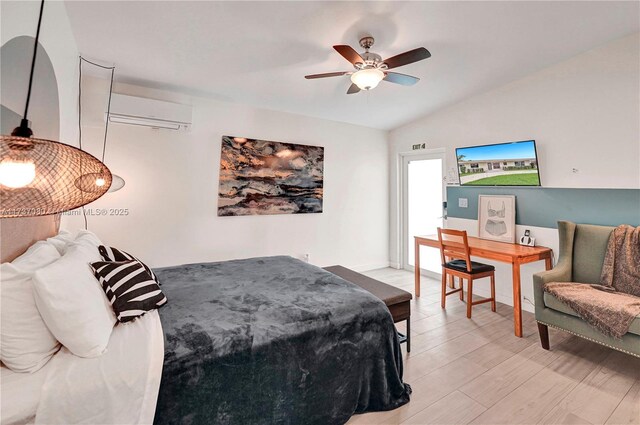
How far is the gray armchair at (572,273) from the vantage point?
2.31 metres

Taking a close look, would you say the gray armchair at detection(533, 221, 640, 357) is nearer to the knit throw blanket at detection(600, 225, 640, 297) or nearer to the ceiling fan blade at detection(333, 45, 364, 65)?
the knit throw blanket at detection(600, 225, 640, 297)

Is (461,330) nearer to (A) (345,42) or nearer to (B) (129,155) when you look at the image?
(A) (345,42)

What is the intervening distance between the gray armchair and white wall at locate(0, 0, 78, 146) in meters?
3.78

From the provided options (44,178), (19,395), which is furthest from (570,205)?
(19,395)

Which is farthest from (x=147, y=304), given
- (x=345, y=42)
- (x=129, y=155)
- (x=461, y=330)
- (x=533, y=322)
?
(x=533, y=322)

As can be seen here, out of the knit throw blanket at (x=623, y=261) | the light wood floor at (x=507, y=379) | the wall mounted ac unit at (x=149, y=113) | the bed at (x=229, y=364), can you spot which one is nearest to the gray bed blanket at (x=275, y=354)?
the bed at (x=229, y=364)

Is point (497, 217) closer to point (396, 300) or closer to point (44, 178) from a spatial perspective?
point (396, 300)

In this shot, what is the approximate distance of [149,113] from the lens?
2980 millimetres

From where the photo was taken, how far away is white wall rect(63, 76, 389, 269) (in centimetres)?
309

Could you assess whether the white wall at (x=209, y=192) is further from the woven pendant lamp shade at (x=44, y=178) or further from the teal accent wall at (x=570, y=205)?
the woven pendant lamp shade at (x=44, y=178)

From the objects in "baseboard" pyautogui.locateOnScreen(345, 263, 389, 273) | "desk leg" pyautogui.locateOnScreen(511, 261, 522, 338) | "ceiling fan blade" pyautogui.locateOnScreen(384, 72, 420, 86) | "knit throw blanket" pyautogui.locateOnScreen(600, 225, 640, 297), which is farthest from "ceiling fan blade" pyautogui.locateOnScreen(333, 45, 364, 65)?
"baseboard" pyautogui.locateOnScreen(345, 263, 389, 273)

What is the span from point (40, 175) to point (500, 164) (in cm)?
400

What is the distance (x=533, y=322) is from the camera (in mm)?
3018

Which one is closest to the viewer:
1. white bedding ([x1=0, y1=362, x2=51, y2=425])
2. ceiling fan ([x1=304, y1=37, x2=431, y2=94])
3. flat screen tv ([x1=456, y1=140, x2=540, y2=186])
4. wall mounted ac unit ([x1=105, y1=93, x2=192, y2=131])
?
white bedding ([x1=0, y1=362, x2=51, y2=425])
